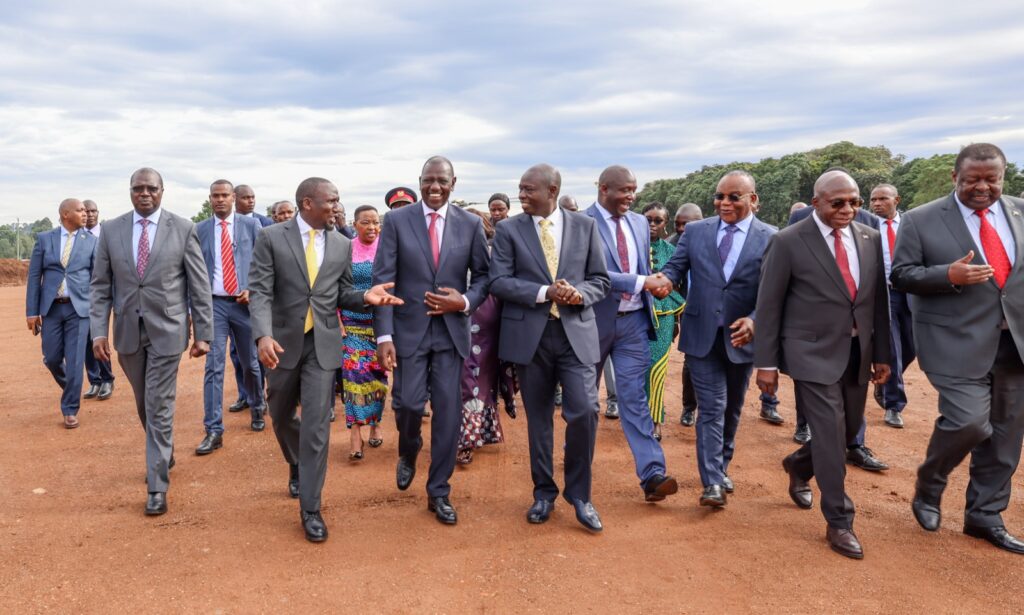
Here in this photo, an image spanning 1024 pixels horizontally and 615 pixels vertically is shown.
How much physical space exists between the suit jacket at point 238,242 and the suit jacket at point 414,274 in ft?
9.36

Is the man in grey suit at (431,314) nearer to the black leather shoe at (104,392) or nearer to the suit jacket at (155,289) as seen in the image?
the suit jacket at (155,289)

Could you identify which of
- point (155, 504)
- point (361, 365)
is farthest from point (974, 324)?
point (155, 504)

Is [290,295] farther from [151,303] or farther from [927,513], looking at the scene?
[927,513]

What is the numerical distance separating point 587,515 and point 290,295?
7.93 ft

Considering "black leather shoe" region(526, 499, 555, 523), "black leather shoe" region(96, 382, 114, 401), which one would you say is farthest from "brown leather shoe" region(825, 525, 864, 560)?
"black leather shoe" region(96, 382, 114, 401)

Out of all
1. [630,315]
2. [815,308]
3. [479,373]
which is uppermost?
[815,308]

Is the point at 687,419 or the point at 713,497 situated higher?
the point at 713,497

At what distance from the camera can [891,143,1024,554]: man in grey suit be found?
4199 mm

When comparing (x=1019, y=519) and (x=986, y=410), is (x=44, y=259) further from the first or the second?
(x=1019, y=519)

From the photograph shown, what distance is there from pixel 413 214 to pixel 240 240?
3.22 m

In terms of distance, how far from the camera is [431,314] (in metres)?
4.50

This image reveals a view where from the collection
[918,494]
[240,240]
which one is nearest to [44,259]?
[240,240]

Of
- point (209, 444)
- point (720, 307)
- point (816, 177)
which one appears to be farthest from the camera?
point (816, 177)

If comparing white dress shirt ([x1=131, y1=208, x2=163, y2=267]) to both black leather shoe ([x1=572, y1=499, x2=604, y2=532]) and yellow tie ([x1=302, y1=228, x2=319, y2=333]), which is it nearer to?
yellow tie ([x1=302, y1=228, x2=319, y2=333])
